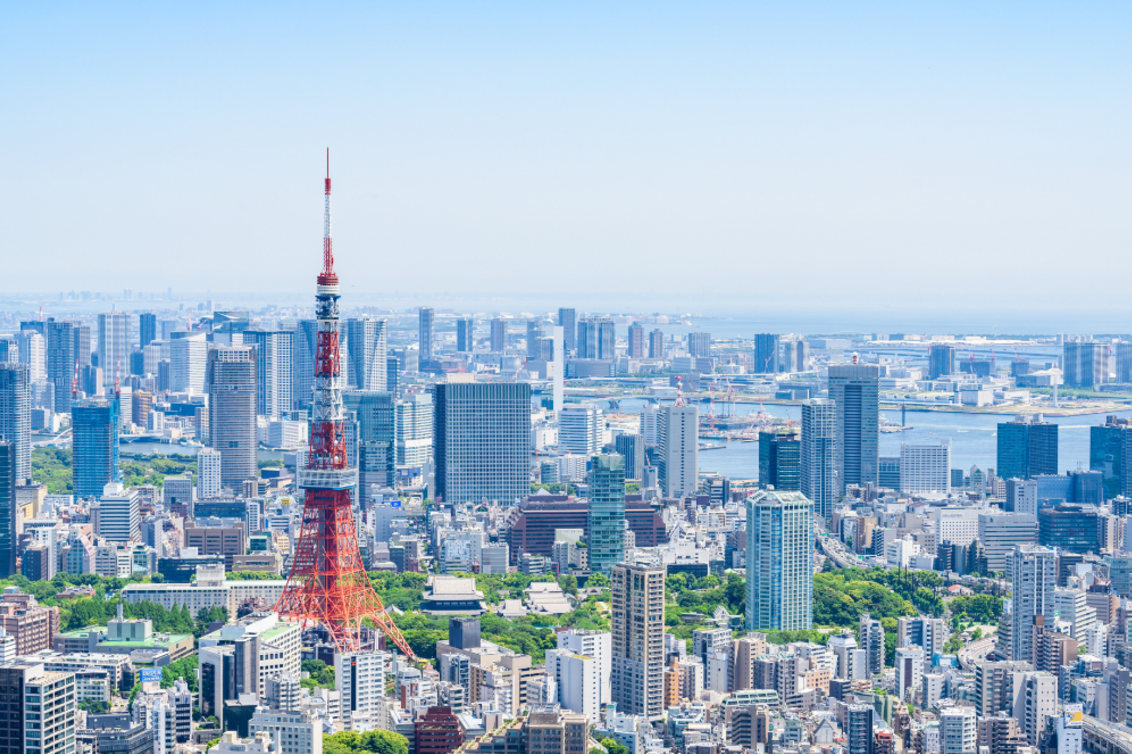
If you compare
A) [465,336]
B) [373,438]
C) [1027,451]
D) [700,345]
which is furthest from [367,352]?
[1027,451]

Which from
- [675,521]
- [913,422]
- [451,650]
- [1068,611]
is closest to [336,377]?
[451,650]

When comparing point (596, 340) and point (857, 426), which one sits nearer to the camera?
point (857, 426)

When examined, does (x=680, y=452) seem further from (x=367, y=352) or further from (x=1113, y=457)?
(x=367, y=352)

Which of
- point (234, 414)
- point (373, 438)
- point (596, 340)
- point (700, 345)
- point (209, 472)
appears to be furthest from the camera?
point (700, 345)

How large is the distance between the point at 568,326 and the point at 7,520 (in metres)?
31.1

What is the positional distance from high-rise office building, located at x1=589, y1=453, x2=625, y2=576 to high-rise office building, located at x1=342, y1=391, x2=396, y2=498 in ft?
16.9

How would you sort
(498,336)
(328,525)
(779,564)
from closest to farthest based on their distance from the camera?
(328,525) → (779,564) → (498,336)

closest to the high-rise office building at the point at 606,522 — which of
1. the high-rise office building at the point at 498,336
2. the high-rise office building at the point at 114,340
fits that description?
the high-rise office building at the point at 114,340

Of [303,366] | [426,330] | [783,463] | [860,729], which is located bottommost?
[860,729]

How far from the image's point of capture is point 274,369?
34062 mm

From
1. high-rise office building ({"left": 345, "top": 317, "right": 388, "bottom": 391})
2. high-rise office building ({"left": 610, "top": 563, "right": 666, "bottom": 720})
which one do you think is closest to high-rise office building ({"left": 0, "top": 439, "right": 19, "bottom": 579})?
high-rise office building ({"left": 610, "top": 563, "right": 666, "bottom": 720})

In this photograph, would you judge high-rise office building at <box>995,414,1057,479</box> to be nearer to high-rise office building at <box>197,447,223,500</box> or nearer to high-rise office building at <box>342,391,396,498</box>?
high-rise office building at <box>342,391,396,498</box>

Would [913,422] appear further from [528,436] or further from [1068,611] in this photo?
[1068,611]

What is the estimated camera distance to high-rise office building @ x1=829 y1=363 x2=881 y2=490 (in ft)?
81.6
